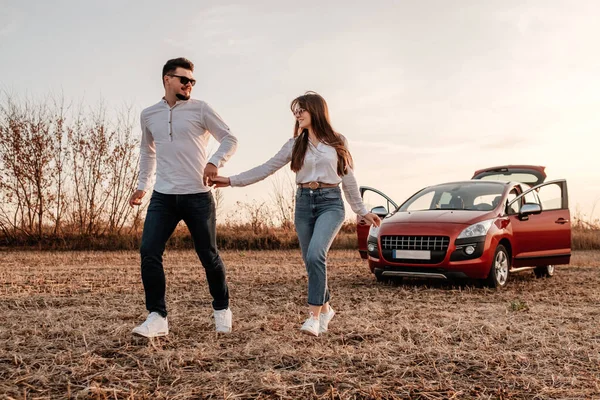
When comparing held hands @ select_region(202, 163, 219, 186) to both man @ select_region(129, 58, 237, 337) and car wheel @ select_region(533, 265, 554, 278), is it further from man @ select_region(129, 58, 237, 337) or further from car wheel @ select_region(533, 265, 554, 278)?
car wheel @ select_region(533, 265, 554, 278)

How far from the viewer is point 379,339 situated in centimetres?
535

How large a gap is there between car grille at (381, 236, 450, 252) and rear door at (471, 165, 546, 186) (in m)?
3.02

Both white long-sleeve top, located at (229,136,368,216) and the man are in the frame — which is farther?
white long-sleeve top, located at (229,136,368,216)

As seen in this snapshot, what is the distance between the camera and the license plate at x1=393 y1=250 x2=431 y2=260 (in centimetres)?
916

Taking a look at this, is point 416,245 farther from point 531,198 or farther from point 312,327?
point 312,327

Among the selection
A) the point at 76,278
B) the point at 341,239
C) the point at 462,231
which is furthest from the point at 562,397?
the point at 341,239

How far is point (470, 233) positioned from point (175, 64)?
17.4 feet

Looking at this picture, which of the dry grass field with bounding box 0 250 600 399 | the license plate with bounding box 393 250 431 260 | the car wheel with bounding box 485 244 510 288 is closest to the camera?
the dry grass field with bounding box 0 250 600 399

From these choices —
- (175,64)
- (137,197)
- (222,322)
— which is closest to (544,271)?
(222,322)

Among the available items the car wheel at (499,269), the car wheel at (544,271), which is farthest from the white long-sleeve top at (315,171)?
the car wheel at (544,271)

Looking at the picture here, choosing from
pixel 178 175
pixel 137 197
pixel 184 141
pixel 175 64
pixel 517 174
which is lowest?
pixel 137 197

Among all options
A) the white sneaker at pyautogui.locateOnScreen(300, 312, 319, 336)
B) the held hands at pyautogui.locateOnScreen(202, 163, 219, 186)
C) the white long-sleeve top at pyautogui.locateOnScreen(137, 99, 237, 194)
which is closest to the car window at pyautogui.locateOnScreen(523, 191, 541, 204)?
the white sneaker at pyautogui.locateOnScreen(300, 312, 319, 336)

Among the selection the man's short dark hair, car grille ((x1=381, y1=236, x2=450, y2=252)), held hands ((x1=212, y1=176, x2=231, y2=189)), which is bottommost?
car grille ((x1=381, y1=236, x2=450, y2=252))

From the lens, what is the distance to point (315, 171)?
17.4 ft
